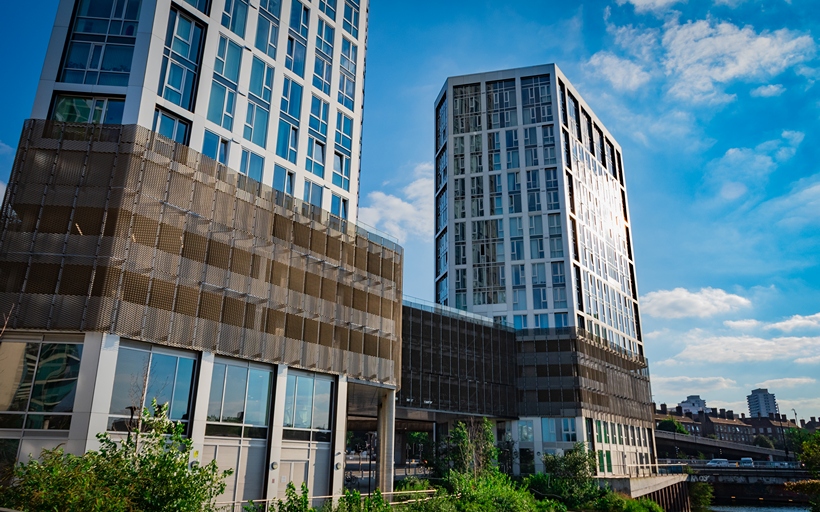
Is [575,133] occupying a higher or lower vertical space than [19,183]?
higher

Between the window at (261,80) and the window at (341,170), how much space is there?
652cm

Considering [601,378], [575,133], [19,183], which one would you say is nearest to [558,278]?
[601,378]

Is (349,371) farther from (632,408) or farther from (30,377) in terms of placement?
(632,408)

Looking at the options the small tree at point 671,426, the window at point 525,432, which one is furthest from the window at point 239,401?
the small tree at point 671,426

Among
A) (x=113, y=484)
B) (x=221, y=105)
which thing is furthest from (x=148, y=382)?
(x=221, y=105)

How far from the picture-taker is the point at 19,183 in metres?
26.4

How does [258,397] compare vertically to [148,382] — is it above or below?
below

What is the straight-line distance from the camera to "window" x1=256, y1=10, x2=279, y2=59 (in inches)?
1443

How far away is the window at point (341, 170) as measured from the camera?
40.3 metres

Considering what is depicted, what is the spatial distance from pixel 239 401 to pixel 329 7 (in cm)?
2919

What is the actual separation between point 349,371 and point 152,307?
13.4 m

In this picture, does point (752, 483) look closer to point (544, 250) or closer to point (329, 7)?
point (544, 250)

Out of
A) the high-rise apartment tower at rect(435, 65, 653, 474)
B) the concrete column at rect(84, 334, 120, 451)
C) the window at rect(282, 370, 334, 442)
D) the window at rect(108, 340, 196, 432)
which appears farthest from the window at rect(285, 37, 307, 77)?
the high-rise apartment tower at rect(435, 65, 653, 474)

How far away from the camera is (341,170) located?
4112 cm
